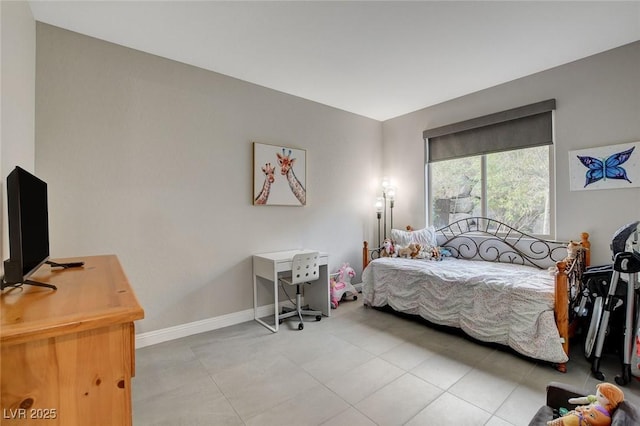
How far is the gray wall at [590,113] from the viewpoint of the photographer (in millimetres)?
2617

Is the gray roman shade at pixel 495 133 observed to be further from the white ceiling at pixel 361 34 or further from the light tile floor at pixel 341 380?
the light tile floor at pixel 341 380

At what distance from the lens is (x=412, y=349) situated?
257 centimetres

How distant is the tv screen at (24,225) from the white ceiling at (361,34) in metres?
1.56

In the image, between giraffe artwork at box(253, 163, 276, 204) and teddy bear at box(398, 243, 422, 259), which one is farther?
teddy bear at box(398, 243, 422, 259)

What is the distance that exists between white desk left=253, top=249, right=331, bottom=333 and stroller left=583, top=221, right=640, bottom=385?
231cm

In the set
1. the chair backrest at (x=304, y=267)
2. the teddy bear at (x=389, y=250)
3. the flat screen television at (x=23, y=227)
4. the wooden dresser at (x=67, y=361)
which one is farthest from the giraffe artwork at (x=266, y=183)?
the wooden dresser at (x=67, y=361)

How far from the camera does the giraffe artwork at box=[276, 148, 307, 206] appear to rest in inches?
139

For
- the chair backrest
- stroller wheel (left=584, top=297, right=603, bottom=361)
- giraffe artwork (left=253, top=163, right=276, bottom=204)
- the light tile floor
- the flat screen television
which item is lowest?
the light tile floor

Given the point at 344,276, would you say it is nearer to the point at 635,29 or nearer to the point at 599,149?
the point at 599,149

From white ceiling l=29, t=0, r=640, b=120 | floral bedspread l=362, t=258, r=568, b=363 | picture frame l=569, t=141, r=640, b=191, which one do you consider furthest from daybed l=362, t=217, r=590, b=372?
white ceiling l=29, t=0, r=640, b=120

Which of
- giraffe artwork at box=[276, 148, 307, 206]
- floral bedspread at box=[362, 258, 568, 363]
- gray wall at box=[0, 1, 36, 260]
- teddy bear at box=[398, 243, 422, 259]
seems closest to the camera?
gray wall at box=[0, 1, 36, 260]

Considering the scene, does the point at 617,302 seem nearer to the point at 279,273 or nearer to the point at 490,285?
the point at 490,285

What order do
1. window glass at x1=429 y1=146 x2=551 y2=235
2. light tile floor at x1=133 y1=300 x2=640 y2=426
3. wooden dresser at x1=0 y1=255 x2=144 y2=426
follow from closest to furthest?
wooden dresser at x1=0 y1=255 x2=144 y2=426, light tile floor at x1=133 y1=300 x2=640 y2=426, window glass at x1=429 y1=146 x2=551 y2=235

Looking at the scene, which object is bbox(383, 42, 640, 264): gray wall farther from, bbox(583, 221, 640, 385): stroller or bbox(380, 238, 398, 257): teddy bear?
bbox(380, 238, 398, 257): teddy bear
